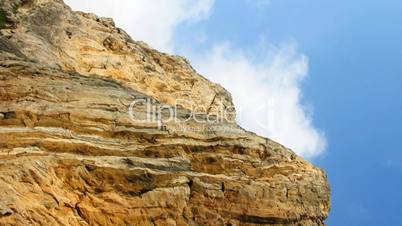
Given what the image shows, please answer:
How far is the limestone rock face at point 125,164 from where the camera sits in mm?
25469

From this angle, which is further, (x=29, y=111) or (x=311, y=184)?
(x=311, y=184)

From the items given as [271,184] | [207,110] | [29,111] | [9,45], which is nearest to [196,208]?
[271,184]

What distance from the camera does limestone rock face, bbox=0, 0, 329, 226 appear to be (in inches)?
1003

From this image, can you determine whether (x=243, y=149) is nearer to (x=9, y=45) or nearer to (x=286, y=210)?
(x=286, y=210)

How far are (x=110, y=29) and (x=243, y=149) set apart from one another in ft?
79.2

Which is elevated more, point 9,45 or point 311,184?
point 9,45

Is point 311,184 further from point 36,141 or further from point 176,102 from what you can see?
point 176,102

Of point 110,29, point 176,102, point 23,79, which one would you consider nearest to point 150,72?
point 176,102

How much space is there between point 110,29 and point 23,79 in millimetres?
21087

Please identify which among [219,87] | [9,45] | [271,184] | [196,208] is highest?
[219,87]

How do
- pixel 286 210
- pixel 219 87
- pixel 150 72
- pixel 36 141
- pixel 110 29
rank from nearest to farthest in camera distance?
pixel 36 141 < pixel 286 210 < pixel 150 72 < pixel 110 29 < pixel 219 87

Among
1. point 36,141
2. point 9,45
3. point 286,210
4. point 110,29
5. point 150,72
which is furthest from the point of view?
point 110,29

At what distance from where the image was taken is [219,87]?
5572 cm

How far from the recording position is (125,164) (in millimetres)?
27062
